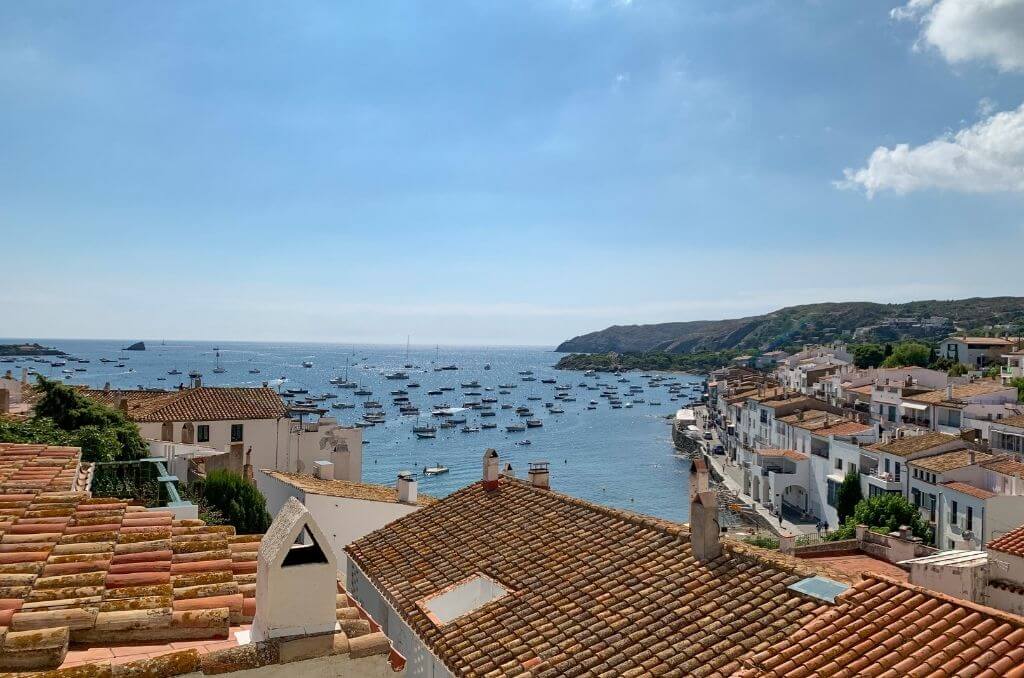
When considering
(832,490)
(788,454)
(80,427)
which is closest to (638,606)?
(80,427)

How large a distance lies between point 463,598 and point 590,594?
2.74m

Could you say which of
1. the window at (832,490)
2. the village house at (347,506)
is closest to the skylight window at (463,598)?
the village house at (347,506)

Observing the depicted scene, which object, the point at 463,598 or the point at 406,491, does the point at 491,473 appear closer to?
the point at 463,598

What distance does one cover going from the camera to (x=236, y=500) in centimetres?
1923

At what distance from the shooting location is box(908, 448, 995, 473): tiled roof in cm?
3922

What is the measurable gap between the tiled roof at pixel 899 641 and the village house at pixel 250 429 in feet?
87.9

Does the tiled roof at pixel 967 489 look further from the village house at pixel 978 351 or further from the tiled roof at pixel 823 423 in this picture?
the village house at pixel 978 351

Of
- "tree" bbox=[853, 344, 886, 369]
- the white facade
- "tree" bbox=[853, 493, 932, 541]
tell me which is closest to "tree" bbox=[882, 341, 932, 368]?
"tree" bbox=[853, 344, 886, 369]

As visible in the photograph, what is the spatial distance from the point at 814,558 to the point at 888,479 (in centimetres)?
2882

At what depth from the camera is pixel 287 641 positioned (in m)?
3.97

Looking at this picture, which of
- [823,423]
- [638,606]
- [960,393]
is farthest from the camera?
[960,393]

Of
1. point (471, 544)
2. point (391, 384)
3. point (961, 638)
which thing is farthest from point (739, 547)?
point (391, 384)

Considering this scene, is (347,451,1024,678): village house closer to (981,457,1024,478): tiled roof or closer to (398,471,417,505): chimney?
(398,471,417,505): chimney

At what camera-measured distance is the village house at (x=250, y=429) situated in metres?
33.4
